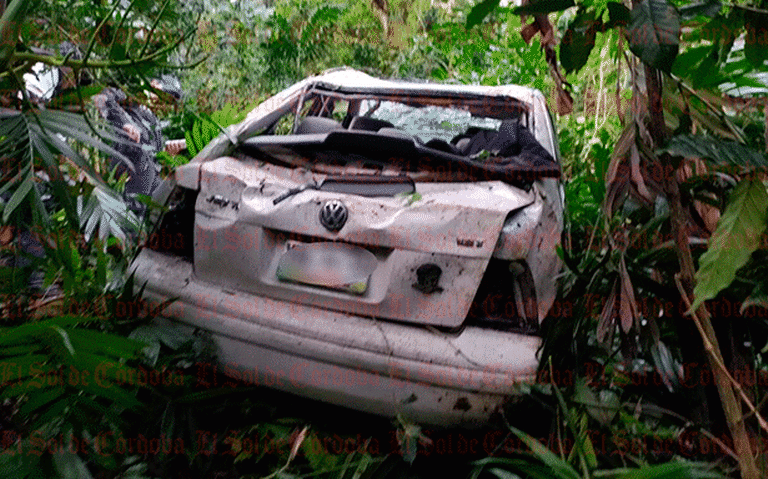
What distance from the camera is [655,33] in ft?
4.50

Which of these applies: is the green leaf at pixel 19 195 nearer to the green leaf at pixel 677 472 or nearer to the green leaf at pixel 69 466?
the green leaf at pixel 69 466

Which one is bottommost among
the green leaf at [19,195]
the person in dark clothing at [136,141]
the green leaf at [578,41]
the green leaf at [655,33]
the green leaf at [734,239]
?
the person in dark clothing at [136,141]

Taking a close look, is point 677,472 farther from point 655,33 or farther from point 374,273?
point 655,33

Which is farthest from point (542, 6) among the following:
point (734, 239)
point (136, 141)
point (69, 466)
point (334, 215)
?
point (136, 141)

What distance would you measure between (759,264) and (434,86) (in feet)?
6.13

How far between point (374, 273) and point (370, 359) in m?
0.28

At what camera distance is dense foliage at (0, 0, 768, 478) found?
167cm

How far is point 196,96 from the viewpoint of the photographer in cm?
814

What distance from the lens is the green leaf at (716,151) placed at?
5.27 ft

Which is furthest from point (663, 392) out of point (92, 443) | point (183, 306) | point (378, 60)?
point (378, 60)

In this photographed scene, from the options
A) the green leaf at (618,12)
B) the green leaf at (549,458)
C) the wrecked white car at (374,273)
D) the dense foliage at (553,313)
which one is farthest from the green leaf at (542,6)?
the green leaf at (549,458)

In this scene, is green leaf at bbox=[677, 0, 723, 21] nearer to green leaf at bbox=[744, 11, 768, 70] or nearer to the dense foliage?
the dense foliage

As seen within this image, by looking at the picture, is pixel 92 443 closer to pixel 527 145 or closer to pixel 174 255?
pixel 174 255

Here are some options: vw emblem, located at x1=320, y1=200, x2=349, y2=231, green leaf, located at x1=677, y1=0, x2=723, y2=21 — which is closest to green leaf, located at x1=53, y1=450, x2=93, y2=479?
vw emblem, located at x1=320, y1=200, x2=349, y2=231
